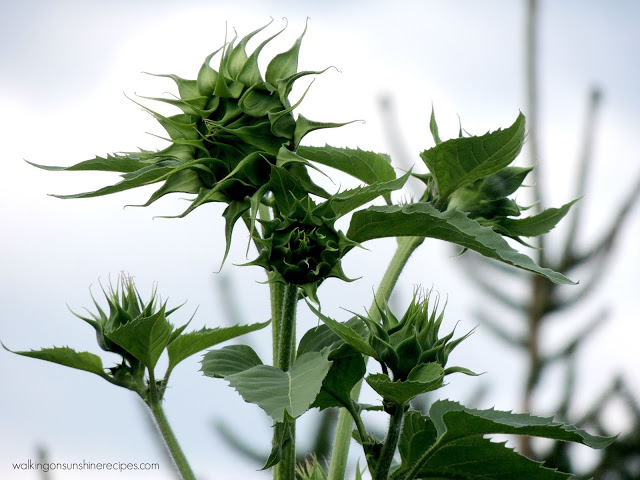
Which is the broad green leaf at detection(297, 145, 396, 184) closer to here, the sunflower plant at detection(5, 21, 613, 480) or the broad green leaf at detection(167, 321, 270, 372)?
the sunflower plant at detection(5, 21, 613, 480)

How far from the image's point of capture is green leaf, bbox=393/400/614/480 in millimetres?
1182

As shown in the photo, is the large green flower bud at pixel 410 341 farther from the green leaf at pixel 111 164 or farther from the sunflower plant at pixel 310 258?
the green leaf at pixel 111 164

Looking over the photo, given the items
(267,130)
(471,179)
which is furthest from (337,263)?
(471,179)

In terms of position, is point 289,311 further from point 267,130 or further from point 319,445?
point 319,445

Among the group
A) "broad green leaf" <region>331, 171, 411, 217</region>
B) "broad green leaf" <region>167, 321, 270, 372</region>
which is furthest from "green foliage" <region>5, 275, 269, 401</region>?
Answer: "broad green leaf" <region>331, 171, 411, 217</region>

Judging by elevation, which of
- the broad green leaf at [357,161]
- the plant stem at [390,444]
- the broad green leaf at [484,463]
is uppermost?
the broad green leaf at [357,161]

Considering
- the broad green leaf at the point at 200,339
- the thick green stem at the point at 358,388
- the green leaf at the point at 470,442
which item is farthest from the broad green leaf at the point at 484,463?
the broad green leaf at the point at 200,339

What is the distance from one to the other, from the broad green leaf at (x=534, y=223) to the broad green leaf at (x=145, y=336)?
0.58 m

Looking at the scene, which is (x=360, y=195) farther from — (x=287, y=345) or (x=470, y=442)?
(x=470, y=442)

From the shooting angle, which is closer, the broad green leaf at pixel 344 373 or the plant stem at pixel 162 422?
the broad green leaf at pixel 344 373

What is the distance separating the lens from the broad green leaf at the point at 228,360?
4.11 ft

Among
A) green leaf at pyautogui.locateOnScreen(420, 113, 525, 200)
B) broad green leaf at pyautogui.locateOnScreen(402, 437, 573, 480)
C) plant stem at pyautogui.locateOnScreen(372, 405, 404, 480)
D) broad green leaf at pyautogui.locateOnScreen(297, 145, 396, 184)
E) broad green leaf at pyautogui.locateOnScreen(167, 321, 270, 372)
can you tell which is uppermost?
broad green leaf at pyautogui.locateOnScreen(297, 145, 396, 184)

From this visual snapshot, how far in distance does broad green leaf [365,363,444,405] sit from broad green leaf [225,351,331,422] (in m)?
0.07

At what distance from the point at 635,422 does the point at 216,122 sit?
3.56 metres
